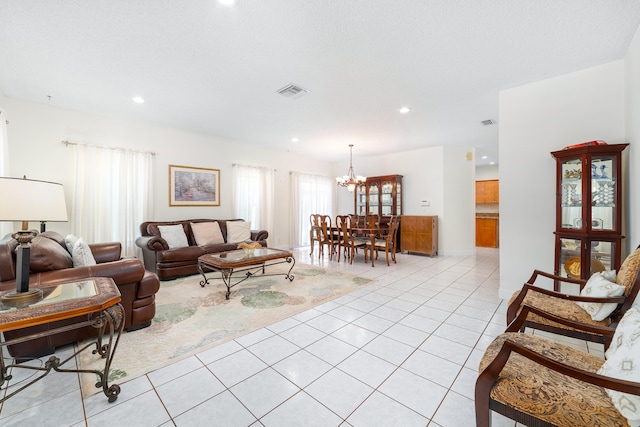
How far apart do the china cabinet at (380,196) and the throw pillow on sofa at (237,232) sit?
351cm

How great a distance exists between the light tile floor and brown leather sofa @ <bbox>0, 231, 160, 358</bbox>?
0.16 meters

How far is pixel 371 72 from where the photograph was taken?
2873 millimetres

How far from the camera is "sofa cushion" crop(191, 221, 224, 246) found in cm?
482

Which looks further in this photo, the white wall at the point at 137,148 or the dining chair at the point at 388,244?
the dining chair at the point at 388,244

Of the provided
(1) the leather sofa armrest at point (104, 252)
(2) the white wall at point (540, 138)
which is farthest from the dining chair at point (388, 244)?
(1) the leather sofa armrest at point (104, 252)

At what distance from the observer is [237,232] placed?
521 cm

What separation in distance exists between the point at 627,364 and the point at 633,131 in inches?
102

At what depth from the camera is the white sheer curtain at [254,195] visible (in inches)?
234

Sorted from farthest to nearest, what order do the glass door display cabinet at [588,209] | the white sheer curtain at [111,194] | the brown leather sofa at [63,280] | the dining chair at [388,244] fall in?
1. the dining chair at [388,244]
2. the white sheer curtain at [111,194]
3. the glass door display cabinet at [588,209]
4. the brown leather sofa at [63,280]

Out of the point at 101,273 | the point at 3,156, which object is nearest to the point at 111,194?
the point at 3,156

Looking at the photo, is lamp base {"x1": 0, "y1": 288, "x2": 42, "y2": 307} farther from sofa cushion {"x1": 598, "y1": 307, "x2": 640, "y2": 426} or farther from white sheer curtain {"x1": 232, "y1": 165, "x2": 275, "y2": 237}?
white sheer curtain {"x1": 232, "y1": 165, "x2": 275, "y2": 237}

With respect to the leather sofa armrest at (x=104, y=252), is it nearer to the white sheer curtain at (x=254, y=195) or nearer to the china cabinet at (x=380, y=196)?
the white sheer curtain at (x=254, y=195)

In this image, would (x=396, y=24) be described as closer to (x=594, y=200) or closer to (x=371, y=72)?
(x=371, y=72)

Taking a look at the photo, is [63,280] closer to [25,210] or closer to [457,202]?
[25,210]
